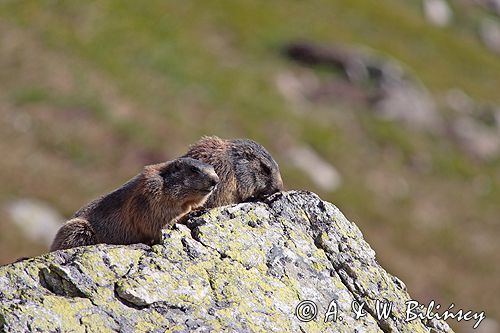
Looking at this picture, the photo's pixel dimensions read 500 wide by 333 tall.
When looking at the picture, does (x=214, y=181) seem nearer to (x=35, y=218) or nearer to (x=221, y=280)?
(x=221, y=280)

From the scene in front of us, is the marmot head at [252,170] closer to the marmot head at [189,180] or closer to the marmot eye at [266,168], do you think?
the marmot eye at [266,168]

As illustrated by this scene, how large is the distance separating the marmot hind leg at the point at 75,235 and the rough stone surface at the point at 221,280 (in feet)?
5.30

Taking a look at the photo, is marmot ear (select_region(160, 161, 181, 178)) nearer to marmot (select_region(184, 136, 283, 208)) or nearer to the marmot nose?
the marmot nose

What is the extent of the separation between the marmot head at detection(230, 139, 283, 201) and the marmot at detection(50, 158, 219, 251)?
82 cm

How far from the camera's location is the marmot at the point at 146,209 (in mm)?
10531

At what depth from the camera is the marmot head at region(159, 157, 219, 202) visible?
34.7 feet

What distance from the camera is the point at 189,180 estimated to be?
34.6 ft

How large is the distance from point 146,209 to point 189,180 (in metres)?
0.69

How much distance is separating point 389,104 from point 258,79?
27.6 ft

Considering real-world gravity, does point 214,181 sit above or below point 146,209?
above

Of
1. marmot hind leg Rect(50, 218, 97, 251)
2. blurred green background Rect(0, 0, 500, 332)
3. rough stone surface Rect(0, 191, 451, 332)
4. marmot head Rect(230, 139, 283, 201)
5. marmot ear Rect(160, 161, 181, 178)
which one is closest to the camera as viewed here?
rough stone surface Rect(0, 191, 451, 332)

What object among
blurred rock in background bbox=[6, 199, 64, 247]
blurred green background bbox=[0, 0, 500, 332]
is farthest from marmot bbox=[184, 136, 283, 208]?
blurred rock in background bbox=[6, 199, 64, 247]

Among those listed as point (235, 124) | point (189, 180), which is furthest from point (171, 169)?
point (235, 124)

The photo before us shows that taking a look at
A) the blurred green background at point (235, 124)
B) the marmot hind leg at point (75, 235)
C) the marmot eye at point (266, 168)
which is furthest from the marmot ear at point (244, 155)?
the blurred green background at point (235, 124)
